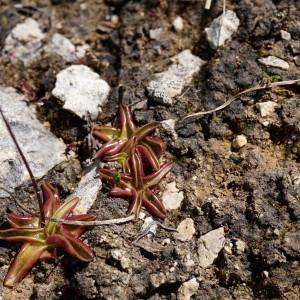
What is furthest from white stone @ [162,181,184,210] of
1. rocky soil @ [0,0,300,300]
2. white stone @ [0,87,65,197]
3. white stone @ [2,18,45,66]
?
white stone @ [2,18,45,66]

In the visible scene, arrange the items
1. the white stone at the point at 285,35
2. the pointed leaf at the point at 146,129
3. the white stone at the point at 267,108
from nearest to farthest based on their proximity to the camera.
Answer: the white stone at the point at 267,108 → the pointed leaf at the point at 146,129 → the white stone at the point at 285,35

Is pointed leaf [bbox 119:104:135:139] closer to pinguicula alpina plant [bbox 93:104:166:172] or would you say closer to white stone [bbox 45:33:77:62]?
pinguicula alpina plant [bbox 93:104:166:172]

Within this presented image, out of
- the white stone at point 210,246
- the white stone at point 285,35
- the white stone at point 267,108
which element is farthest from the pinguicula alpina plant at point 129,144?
the white stone at point 285,35

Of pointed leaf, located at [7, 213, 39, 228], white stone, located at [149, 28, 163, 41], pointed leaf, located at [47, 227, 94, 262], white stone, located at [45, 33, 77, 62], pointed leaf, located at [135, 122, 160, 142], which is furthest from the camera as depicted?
white stone, located at [45, 33, 77, 62]

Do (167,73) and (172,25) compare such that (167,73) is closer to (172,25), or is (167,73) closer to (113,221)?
(172,25)

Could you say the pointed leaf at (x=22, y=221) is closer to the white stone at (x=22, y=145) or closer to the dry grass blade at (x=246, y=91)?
the white stone at (x=22, y=145)

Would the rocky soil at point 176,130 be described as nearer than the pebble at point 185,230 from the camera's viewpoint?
Yes

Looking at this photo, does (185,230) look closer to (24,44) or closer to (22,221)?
(22,221)
